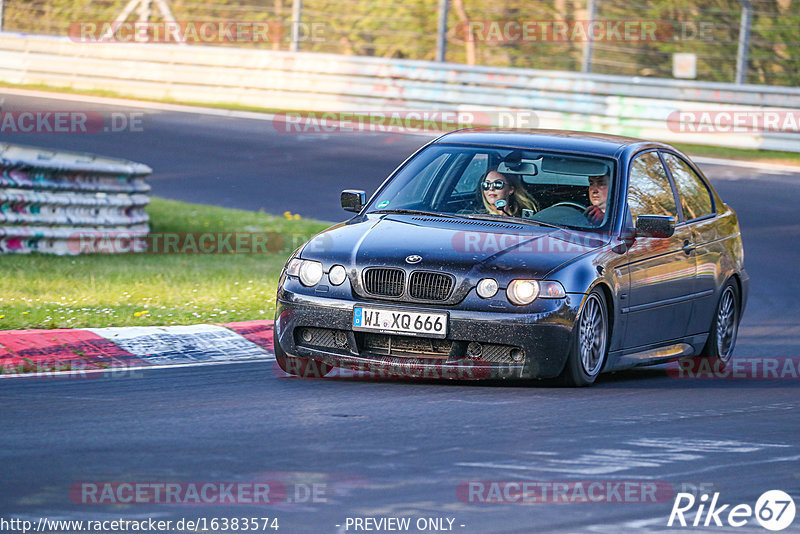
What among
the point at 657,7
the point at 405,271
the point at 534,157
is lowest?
the point at 405,271

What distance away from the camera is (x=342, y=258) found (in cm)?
826

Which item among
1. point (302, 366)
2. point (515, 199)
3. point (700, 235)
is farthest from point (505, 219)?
point (700, 235)

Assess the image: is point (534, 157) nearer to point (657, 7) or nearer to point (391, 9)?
point (657, 7)

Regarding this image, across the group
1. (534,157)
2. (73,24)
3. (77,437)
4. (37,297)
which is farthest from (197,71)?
(77,437)

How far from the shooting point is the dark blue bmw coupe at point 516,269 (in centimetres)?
803

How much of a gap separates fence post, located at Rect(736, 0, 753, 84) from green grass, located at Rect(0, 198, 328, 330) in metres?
9.89

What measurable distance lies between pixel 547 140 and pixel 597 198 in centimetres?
62

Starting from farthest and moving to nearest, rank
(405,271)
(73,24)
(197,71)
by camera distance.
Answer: (73,24) → (197,71) → (405,271)

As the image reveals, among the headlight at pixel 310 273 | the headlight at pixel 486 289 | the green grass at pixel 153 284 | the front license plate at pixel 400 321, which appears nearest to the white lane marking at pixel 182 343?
the green grass at pixel 153 284

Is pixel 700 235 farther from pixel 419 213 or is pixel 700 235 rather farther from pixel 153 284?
pixel 153 284

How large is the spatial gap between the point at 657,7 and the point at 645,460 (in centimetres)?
2513

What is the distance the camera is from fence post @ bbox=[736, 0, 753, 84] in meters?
23.7

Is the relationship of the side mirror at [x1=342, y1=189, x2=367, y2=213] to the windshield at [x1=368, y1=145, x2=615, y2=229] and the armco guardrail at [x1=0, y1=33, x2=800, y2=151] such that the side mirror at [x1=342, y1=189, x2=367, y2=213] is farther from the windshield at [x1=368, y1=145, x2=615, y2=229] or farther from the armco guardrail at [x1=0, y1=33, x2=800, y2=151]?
the armco guardrail at [x1=0, y1=33, x2=800, y2=151]

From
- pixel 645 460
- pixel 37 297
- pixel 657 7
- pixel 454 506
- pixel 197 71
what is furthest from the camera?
pixel 657 7
